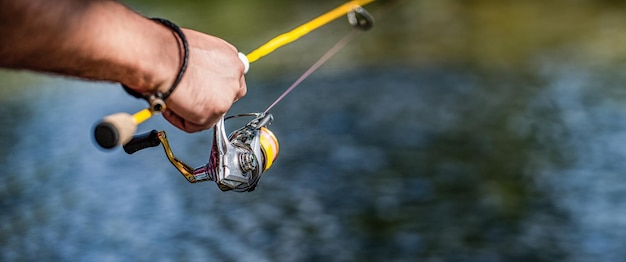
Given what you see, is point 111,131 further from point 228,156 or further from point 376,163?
point 376,163

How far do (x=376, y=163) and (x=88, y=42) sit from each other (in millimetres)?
2751

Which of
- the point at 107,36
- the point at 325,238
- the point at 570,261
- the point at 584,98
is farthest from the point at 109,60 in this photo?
the point at 584,98

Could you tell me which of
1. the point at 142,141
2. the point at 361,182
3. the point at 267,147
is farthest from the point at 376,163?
the point at 142,141

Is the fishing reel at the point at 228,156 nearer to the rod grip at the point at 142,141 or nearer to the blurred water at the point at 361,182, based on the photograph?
the rod grip at the point at 142,141

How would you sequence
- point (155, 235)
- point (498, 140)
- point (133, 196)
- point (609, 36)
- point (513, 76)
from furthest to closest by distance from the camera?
point (609, 36), point (513, 76), point (498, 140), point (133, 196), point (155, 235)

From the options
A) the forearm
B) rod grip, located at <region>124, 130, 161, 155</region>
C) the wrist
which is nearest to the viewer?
the forearm

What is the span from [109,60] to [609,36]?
4.42 m

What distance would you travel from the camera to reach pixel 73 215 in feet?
11.1

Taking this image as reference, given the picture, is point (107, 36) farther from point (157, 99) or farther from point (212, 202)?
point (212, 202)

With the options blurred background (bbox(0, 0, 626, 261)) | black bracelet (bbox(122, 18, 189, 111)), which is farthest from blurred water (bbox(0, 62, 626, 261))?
black bracelet (bbox(122, 18, 189, 111))

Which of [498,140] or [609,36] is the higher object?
[609,36]

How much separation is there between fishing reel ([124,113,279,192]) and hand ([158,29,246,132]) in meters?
0.19

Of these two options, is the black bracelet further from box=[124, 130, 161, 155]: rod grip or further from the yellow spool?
the yellow spool

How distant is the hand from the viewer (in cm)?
121
